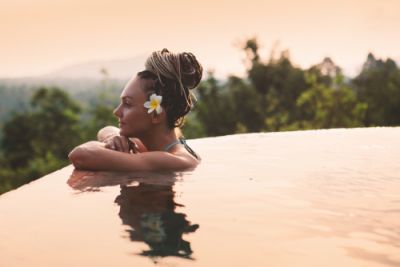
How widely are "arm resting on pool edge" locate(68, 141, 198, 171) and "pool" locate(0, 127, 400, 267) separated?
10 cm

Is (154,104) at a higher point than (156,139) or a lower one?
higher

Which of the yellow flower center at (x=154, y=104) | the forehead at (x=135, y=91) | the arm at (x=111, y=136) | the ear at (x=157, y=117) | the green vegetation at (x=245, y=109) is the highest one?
the forehead at (x=135, y=91)

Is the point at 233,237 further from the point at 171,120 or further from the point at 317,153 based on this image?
the point at 317,153

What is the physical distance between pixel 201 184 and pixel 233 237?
3.61ft

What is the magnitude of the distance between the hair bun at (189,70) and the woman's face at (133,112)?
0.99 feet

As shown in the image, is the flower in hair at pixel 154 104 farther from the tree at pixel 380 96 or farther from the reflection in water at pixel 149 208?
the tree at pixel 380 96

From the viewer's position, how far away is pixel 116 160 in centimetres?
328

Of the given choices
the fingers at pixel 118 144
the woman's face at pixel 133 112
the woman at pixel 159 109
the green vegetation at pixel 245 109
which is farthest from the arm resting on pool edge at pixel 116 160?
the green vegetation at pixel 245 109

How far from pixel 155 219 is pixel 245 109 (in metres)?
34.8

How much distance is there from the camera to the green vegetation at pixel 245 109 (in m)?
28.5

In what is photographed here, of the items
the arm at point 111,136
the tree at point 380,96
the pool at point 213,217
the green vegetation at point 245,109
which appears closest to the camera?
the pool at point 213,217

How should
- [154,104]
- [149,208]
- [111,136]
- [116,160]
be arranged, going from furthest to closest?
[111,136]
[154,104]
[116,160]
[149,208]

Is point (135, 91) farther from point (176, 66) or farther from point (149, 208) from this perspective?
point (149, 208)

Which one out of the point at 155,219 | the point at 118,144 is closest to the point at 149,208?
the point at 155,219
